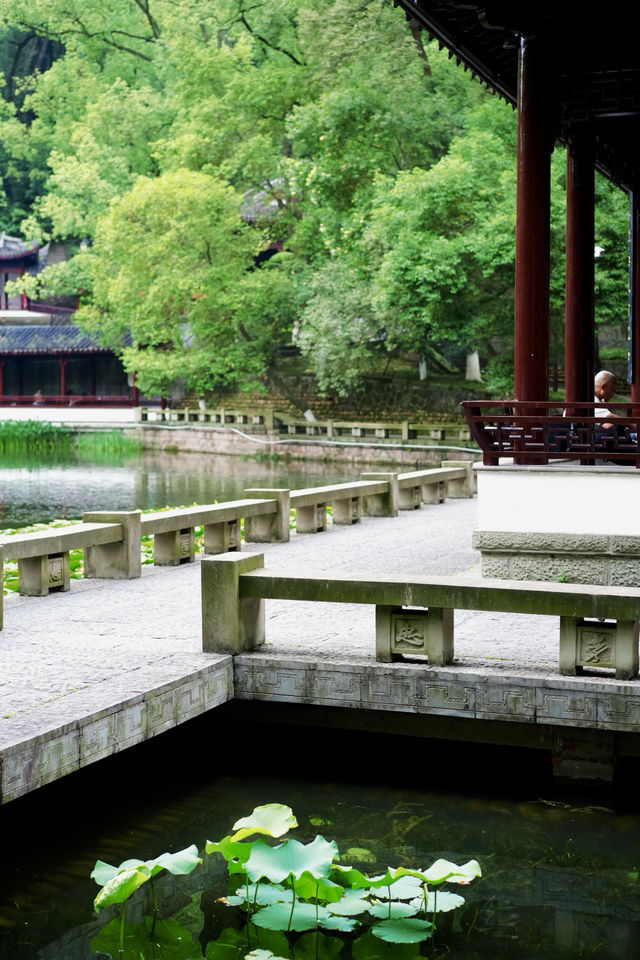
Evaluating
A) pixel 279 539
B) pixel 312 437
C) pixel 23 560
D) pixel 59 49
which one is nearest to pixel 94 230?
pixel 312 437

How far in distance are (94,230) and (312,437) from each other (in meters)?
15.1

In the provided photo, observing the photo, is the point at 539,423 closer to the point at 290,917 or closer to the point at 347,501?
the point at 290,917

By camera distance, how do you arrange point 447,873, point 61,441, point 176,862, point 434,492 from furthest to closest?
1. point 61,441
2. point 434,492
3. point 176,862
4. point 447,873

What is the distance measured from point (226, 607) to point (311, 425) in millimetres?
33193

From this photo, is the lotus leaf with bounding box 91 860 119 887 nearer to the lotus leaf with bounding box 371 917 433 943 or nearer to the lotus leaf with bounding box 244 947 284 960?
the lotus leaf with bounding box 244 947 284 960

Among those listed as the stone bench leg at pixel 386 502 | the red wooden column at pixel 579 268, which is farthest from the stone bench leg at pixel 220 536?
the stone bench leg at pixel 386 502

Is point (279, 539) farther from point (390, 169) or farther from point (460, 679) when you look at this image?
point (390, 169)

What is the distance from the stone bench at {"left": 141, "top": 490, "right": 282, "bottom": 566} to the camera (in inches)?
430

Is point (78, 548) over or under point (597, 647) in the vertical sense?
over

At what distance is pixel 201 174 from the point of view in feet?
128

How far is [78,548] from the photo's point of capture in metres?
9.75

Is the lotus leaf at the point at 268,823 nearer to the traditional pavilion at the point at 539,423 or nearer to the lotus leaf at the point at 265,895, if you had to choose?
the lotus leaf at the point at 265,895

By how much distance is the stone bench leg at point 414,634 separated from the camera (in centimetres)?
659

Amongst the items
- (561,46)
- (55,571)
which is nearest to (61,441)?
(55,571)
